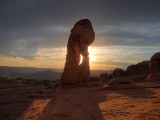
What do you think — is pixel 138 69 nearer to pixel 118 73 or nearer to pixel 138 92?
pixel 118 73

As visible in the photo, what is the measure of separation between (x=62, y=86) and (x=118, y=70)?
29.1 m

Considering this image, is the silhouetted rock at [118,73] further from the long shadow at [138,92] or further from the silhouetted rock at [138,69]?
the long shadow at [138,92]

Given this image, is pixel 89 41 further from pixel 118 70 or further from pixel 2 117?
pixel 118 70

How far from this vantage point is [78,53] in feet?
94.6

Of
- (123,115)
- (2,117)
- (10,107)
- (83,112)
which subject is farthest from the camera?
(10,107)

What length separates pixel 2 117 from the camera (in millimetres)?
21453

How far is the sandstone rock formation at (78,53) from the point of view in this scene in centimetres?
2784

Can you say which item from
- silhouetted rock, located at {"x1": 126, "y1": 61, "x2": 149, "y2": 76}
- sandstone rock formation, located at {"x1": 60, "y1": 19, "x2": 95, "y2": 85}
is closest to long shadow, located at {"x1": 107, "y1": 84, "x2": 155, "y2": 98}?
sandstone rock formation, located at {"x1": 60, "y1": 19, "x2": 95, "y2": 85}

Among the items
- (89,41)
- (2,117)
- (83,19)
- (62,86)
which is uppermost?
(83,19)

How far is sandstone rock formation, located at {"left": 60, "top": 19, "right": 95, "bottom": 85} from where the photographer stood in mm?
27841

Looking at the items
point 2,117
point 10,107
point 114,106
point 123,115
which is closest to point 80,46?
point 10,107

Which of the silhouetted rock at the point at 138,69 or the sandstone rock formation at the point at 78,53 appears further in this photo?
the silhouetted rock at the point at 138,69

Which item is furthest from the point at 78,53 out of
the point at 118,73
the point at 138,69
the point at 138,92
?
the point at 138,69

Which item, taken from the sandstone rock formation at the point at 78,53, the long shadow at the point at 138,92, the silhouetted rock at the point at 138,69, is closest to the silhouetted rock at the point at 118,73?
the silhouetted rock at the point at 138,69
